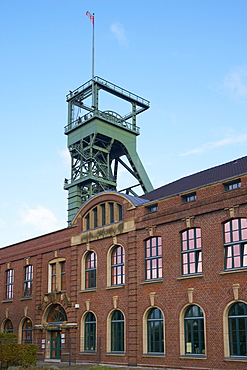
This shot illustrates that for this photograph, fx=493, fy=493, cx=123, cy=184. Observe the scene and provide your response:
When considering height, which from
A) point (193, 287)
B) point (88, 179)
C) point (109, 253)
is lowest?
point (193, 287)

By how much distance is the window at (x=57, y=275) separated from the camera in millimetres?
35350

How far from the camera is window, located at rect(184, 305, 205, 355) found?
24.6 m

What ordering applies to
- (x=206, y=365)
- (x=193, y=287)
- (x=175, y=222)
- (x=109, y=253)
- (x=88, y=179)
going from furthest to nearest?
(x=88, y=179), (x=109, y=253), (x=175, y=222), (x=193, y=287), (x=206, y=365)

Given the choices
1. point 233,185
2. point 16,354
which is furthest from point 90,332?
point 233,185

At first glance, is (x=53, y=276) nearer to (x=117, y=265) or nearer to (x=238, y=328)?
(x=117, y=265)

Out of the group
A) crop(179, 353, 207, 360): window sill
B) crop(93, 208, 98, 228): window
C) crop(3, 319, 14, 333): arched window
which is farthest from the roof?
crop(3, 319, 14, 333): arched window

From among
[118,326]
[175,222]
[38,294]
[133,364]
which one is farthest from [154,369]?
Result: [38,294]

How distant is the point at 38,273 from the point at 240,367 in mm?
19378

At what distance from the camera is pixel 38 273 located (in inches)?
1479

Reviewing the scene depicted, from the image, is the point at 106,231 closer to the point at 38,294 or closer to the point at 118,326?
the point at 118,326

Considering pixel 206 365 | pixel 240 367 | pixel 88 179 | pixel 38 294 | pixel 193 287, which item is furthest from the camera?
pixel 88 179

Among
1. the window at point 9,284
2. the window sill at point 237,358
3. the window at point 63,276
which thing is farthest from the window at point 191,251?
the window at point 9,284

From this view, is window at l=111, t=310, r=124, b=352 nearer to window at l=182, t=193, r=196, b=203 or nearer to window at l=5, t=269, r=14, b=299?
window at l=182, t=193, r=196, b=203

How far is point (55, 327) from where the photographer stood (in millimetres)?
34281
